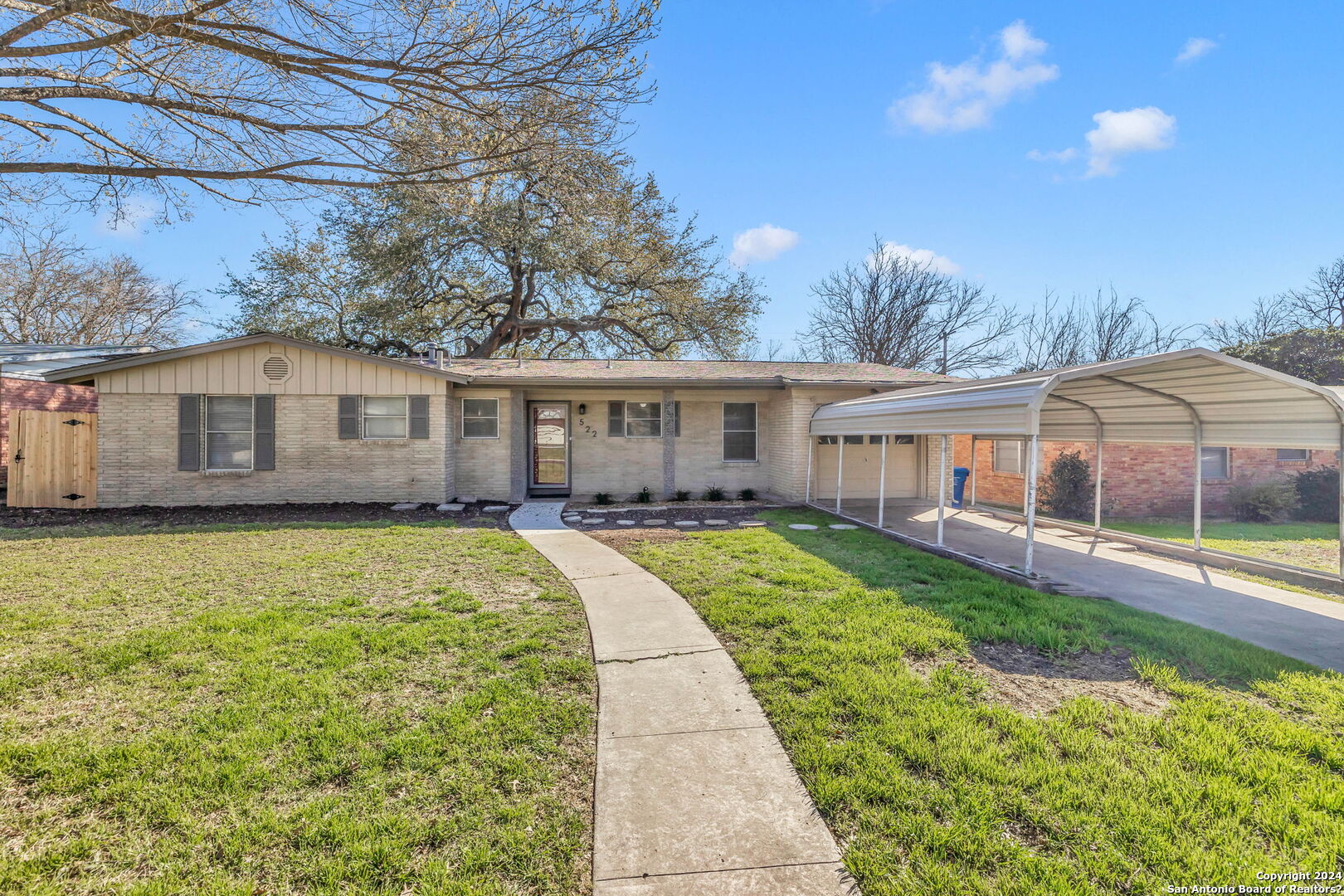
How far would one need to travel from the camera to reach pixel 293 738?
2.88 meters

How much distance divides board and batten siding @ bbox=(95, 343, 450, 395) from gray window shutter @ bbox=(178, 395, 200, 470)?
0.23m

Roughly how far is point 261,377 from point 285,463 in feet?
5.66

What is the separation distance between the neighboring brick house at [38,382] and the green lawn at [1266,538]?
20.6m

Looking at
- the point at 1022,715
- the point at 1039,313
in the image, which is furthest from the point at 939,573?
the point at 1039,313

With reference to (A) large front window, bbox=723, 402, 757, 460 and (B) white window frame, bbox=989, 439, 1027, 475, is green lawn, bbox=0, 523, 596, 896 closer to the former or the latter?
(A) large front window, bbox=723, 402, 757, 460

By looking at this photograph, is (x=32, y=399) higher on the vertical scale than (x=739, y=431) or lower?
higher

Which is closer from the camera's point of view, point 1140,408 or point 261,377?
point 1140,408

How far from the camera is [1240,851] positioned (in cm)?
212

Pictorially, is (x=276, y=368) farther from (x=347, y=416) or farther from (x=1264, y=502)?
(x=1264, y=502)

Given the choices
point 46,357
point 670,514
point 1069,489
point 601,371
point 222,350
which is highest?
Result: point 46,357

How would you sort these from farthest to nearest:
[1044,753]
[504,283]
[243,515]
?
[504,283]
[243,515]
[1044,753]

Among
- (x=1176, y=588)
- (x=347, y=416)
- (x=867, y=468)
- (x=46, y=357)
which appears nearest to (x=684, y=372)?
(x=867, y=468)

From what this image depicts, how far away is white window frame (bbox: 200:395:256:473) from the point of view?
10914 millimetres

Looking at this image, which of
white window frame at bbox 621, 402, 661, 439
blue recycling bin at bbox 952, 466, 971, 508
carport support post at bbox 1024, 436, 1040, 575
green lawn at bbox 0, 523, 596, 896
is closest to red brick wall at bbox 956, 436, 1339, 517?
blue recycling bin at bbox 952, 466, 971, 508
